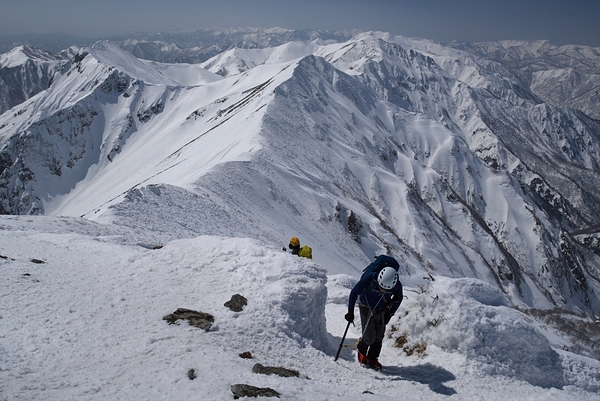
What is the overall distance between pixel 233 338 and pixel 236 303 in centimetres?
119

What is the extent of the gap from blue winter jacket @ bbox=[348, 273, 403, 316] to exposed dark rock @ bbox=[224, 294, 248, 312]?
9.12 ft

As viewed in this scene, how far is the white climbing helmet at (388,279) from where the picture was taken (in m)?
8.58

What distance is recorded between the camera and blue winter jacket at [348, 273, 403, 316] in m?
8.97

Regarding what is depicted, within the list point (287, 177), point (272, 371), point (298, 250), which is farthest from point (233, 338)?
point (287, 177)

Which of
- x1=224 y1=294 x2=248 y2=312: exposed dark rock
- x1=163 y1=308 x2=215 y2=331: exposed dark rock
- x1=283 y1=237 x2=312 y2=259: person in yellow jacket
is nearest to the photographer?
x1=163 y1=308 x2=215 y2=331: exposed dark rock

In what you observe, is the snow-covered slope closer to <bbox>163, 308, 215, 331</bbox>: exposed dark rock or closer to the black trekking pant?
<bbox>163, 308, 215, 331</bbox>: exposed dark rock

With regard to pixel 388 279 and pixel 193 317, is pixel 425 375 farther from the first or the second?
pixel 193 317

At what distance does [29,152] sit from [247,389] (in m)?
153

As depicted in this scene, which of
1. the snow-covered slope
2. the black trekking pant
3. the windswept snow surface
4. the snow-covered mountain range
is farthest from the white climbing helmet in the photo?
the snow-covered slope

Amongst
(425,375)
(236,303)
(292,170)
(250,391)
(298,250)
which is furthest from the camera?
(292,170)

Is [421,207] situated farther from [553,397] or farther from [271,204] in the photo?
[553,397]

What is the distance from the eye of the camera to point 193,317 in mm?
8750

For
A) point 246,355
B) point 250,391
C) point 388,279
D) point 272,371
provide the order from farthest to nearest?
point 388,279, point 246,355, point 272,371, point 250,391

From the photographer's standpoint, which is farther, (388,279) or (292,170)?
(292,170)
